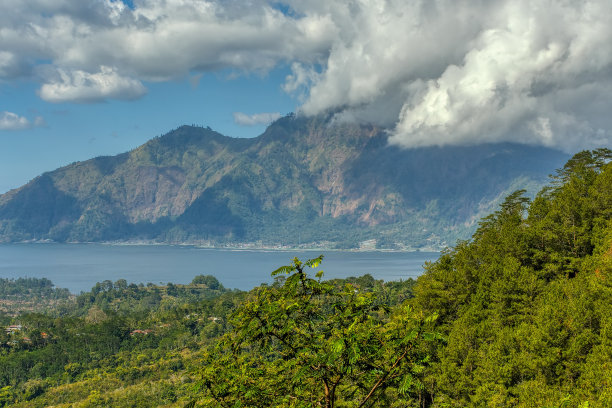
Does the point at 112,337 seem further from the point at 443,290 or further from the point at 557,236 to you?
the point at 557,236

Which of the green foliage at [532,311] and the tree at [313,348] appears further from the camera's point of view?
the green foliage at [532,311]

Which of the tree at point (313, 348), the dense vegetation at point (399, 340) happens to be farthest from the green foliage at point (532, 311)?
the tree at point (313, 348)

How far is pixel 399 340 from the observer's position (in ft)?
20.3

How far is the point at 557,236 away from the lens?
3703 centimetres

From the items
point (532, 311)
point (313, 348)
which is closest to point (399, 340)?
point (313, 348)

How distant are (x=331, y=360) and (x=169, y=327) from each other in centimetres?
9960

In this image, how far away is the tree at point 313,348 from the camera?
6250mm

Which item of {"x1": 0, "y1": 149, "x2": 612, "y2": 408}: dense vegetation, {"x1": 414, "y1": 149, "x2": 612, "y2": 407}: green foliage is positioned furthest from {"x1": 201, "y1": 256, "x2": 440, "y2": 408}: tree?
{"x1": 414, "y1": 149, "x2": 612, "y2": 407}: green foliage

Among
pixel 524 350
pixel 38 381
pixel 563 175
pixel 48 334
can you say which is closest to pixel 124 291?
pixel 48 334

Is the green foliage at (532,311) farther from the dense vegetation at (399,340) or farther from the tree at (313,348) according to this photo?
the tree at (313,348)

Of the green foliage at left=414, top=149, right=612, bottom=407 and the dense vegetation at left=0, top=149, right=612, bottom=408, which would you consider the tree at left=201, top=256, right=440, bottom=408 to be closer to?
the dense vegetation at left=0, top=149, right=612, bottom=408

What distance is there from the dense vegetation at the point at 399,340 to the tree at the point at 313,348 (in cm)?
3

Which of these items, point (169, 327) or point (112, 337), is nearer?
point (112, 337)

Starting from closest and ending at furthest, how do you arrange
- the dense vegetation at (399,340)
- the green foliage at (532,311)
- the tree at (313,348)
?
1. the tree at (313,348)
2. the dense vegetation at (399,340)
3. the green foliage at (532,311)
